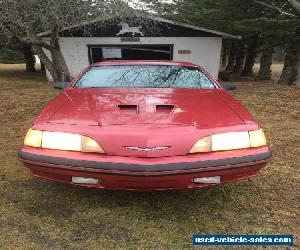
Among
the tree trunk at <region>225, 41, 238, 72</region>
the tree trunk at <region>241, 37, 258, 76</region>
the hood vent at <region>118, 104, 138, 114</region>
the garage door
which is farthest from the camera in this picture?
the tree trunk at <region>225, 41, 238, 72</region>

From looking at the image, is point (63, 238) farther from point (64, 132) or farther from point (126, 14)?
point (126, 14)

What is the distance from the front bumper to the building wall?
15.5 metres

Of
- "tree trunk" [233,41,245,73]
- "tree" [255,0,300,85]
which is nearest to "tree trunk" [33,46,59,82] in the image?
"tree" [255,0,300,85]

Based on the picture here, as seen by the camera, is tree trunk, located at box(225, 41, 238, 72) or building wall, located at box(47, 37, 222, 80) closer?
building wall, located at box(47, 37, 222, 80)

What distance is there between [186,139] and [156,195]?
1.03 m

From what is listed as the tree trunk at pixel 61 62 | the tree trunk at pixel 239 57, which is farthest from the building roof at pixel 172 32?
the tree trunk at pixel 239 57

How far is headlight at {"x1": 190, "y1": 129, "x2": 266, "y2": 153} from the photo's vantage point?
311 centimetres

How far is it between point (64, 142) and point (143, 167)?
74 centimetres

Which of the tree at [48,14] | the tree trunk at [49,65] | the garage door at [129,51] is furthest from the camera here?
the garage door at [129,51]

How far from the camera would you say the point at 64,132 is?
315 cm

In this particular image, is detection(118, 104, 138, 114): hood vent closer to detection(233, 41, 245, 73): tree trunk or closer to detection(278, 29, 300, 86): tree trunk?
detection(278, 29, 300, 86): tree trunk

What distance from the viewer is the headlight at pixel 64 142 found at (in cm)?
309

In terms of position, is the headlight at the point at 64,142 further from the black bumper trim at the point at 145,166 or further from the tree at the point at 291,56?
the tree at the point at 291,56

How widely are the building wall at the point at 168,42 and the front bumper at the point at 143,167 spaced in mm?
15539
